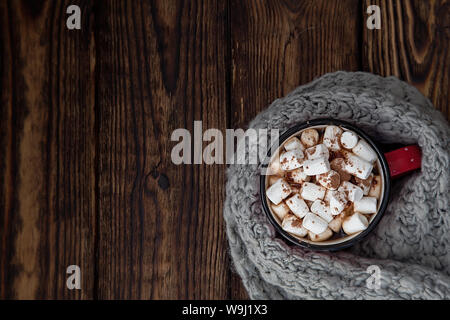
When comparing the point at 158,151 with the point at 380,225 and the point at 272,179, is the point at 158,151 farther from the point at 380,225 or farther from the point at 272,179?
the point at 380,225

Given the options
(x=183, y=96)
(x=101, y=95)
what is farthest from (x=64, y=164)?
(x=183, y=96)

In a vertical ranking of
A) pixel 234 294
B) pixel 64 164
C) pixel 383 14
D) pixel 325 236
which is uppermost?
pixel 383 14

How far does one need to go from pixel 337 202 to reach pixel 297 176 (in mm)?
66

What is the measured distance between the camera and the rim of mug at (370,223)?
559 mm

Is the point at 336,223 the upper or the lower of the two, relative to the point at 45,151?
lower

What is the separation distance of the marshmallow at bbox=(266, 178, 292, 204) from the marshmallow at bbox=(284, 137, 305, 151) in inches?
1.9

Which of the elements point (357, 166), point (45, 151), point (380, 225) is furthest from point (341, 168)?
point (45, 151)

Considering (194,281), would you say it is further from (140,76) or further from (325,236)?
(140,76)

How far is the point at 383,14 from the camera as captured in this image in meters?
0.72

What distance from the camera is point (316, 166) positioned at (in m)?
0.56

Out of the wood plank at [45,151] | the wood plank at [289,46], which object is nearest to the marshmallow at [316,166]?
the wood plank at [289,46]

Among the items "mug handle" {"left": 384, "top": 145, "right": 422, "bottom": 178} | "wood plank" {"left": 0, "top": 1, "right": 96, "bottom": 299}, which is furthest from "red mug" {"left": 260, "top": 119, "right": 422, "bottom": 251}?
"wood plank" {"left": 0, "top": 1, "right": 96, "bottom": 299}

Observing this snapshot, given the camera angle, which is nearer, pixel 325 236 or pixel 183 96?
pixel 325 236

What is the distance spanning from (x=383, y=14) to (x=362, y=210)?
0.37 meters
